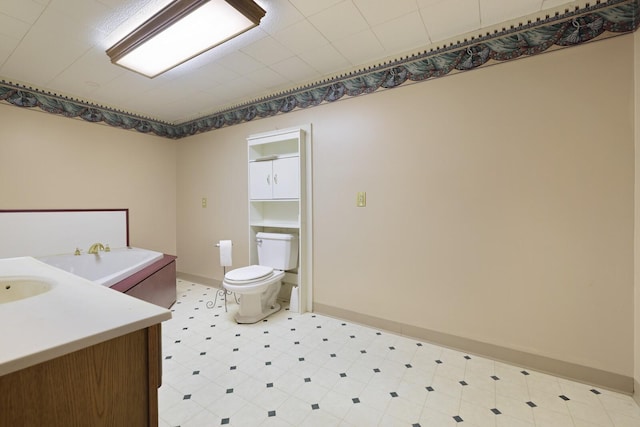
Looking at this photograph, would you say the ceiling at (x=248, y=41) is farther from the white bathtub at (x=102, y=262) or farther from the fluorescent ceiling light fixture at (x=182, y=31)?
the white bathtub at (x=102, y=262)

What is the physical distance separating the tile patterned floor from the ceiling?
2.38 meters

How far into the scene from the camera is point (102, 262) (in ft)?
10.2

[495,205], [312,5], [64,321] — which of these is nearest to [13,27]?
[312,5]

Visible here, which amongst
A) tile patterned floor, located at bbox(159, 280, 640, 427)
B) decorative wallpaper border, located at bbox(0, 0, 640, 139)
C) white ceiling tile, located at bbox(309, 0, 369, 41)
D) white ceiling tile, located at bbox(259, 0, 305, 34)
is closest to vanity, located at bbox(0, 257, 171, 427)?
tile patterned floor, located at bbox(159, 280, 640, 427)

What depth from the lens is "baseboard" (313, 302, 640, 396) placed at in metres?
1.67

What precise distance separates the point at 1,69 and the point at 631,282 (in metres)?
5.08

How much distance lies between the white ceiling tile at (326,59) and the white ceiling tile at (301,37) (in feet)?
0.22

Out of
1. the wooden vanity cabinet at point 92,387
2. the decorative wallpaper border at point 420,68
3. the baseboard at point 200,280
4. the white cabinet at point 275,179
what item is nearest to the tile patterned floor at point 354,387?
the wooden vanity cabinet at point 92,387

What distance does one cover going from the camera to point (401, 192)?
7.67ft

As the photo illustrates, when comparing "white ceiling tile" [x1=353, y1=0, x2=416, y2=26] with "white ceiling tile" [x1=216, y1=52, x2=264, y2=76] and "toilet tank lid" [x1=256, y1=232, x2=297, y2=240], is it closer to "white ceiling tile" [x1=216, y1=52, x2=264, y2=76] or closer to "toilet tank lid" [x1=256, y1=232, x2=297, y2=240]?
"white ceiling tile" [x1=216, y1=52, x2=264, y2=76]

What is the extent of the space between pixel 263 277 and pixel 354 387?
128 cm

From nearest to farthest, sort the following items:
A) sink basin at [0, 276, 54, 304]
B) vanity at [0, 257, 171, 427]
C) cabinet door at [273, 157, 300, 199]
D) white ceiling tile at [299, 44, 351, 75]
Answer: vanity at [0, 257, 171, 427]
sink basin at [0, 276, 54, 304]
white ceiling tile at [299, 44, 351, 75]
cabinet door at [273, 157, 300, 199]

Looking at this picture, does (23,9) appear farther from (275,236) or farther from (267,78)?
(275,236)

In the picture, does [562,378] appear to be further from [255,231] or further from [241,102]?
[241,102]
